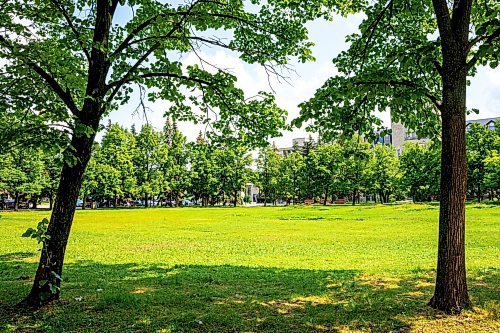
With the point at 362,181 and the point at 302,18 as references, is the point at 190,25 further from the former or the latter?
the point at 362,181

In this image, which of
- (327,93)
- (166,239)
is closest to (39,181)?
(166,239)

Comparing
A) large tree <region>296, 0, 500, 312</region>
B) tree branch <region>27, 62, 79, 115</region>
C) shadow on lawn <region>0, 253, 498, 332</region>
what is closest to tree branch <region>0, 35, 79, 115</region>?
tree branch <region>27, 62, 79, 115</region>

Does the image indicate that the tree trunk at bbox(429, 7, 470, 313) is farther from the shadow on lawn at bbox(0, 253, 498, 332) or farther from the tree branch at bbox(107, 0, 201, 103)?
the tree branch at bbox(107, 0, 201, 103)

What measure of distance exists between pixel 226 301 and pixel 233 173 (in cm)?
6267

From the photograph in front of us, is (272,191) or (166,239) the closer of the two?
(166,239)

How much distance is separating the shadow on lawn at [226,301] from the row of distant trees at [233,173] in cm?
4683

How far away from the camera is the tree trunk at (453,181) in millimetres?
5887

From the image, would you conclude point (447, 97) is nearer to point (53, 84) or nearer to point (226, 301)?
point (226, 301)

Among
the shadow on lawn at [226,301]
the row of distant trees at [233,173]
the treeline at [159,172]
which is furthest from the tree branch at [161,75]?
the treeline at [159,172]

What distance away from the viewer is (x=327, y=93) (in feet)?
20.9

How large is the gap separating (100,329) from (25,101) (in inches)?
142

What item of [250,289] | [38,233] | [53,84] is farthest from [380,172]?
[38,233]

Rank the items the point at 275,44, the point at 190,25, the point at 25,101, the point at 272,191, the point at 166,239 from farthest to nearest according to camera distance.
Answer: the point at 272,191
the point at 166,239
the point at 275,44
the point at 190,25
the point at 25,101

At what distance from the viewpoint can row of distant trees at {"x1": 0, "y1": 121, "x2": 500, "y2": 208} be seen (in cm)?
5216
